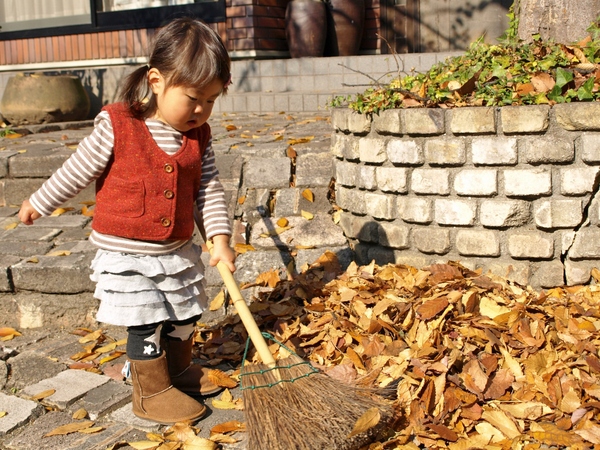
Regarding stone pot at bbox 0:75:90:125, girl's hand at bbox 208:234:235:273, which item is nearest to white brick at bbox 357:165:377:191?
girl's hand at bbox 208:234:235:273

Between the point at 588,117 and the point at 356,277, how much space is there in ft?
4.32

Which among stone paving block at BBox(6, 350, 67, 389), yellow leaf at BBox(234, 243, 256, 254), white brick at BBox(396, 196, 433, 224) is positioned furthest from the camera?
yellow leaf at BBox(234, 243, 256, 254)

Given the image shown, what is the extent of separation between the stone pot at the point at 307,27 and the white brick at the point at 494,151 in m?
5.33

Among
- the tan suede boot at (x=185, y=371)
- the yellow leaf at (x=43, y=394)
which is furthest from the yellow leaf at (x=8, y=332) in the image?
the tan suede boot at (x=185, y=371)

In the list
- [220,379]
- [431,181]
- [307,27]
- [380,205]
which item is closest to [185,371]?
[220,379]

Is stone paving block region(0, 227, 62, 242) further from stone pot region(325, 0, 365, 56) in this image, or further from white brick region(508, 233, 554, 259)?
stone pot region(325, 0, 365, 56)

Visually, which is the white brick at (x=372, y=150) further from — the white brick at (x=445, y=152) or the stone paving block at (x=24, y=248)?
the stone paving block at (x=24, y=248)

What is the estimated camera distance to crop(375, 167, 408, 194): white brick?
12.3 feet

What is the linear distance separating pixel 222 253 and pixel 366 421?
85 centimetres

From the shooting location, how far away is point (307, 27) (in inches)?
334

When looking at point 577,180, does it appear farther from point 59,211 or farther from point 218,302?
point 59,211

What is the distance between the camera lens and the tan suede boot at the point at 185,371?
2938 millimetres

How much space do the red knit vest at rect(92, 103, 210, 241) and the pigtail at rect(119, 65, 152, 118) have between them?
29mm

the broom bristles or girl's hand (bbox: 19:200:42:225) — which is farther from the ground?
girl's hand (bbox: 19:200:42:225)
